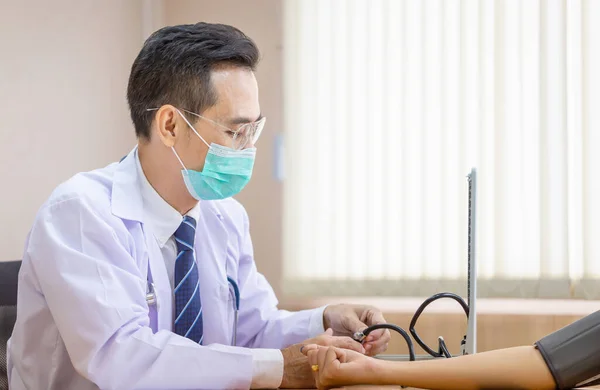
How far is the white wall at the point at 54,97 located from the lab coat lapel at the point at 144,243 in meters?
1.29

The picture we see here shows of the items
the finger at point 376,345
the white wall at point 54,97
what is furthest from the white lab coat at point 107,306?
the white wall at point 54,97

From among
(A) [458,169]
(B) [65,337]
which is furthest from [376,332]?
(A) [458,169]

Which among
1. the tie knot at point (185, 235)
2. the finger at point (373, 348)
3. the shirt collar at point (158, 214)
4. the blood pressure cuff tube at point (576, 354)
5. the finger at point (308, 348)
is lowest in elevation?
the finger at point (373, 348)

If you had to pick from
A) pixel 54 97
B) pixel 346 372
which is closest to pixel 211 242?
pixel 346 372

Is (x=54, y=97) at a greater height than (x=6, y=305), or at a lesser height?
greater

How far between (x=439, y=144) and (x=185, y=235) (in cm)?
237

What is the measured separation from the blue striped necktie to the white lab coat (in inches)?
1.1

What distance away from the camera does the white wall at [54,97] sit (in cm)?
273

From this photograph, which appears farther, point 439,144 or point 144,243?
point 439,144

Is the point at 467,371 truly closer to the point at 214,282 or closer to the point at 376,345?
the point at 376,345

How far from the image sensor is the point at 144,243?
155cm

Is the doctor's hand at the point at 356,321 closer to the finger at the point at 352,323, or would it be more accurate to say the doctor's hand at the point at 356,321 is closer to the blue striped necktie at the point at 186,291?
the finger at the point at 352,323

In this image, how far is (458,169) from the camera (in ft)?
12.3

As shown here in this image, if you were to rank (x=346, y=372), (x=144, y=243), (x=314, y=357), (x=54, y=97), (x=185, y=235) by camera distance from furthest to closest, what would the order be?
(x=54, y=97) < (x=185, y=235) < (x=144, y=243) < (x=314, y=357) < (x=346, y=372)
